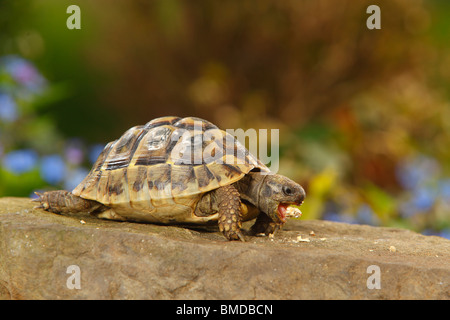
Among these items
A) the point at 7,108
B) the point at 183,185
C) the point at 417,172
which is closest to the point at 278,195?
the point at 183,185

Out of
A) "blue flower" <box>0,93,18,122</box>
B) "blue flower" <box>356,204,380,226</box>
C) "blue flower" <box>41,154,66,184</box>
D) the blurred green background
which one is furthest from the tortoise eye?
"blue flower" <box>0,93,18,122</box>

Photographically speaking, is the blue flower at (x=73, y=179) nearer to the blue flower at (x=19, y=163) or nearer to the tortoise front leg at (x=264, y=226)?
the blue flower at (x=19, y=163)

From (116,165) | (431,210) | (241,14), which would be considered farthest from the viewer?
(241,14)

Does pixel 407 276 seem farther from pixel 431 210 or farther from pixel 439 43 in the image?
pixel 439 43

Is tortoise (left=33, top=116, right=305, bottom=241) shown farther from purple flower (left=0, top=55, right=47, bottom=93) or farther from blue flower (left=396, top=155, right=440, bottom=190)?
blue flower (left=396, top=155, right=440, bottom=190)

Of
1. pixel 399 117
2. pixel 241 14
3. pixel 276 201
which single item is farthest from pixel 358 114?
pixel 276 201

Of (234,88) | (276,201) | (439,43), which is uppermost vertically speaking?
(439,43)

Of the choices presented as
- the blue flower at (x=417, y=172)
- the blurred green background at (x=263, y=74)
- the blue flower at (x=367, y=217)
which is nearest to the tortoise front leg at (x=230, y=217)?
the blue flower at (x=367, y=217)
